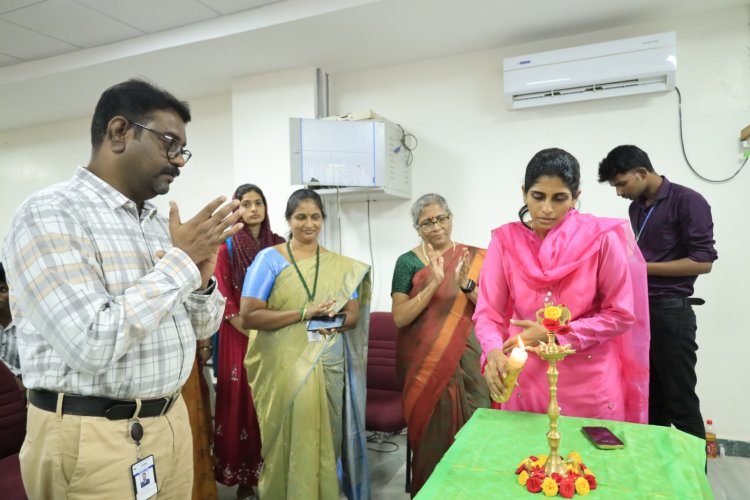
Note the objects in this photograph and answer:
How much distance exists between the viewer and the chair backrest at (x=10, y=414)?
76.1 inches

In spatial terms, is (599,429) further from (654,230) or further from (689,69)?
(689,69)

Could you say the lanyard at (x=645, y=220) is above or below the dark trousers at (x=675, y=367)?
above

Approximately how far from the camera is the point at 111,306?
92 centimetres

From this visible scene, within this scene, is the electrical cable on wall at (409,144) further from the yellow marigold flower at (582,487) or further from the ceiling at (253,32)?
the yellow marigold flower at (582,487)

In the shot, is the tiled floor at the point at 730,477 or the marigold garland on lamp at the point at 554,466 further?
the tiled floor at the point at 730,477

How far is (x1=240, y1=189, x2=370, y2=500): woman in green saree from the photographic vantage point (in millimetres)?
2064

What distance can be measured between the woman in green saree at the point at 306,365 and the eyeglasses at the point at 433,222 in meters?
0.35

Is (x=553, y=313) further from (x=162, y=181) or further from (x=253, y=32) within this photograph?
(x=253, y=32)

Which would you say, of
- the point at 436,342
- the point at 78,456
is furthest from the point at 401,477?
the point at 78,456

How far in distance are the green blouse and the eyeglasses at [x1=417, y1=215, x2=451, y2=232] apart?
0.50 feet

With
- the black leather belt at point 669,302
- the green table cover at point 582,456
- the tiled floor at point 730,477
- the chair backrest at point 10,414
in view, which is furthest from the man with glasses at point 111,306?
the tiled floor at point 730,477

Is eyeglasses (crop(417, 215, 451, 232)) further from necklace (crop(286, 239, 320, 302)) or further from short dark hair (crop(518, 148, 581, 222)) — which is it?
short dark hair (crop(518, 148, 581, 222))

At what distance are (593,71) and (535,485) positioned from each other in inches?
106

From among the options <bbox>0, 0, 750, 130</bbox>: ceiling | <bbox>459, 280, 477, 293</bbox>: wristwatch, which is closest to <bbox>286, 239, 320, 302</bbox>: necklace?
<bbox>459, 280, 477, 293</bbox>: wristwatch
